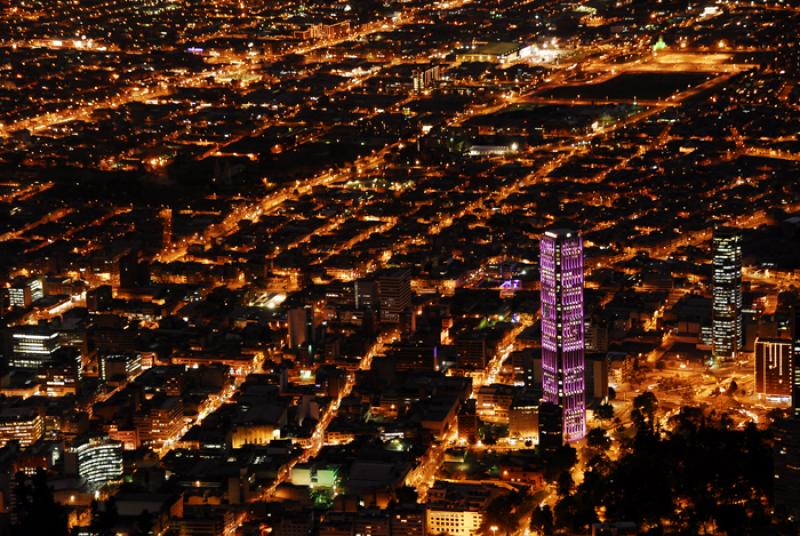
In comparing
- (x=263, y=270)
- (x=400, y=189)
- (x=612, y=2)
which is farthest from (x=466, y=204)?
(x=612, y=2)

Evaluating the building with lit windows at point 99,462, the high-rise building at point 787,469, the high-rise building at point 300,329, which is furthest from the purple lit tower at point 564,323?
the building with lit windows at point 99,462

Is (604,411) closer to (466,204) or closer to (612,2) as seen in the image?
(466,204)

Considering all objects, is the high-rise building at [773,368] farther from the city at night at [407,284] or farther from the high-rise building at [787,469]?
the high-rise building at [787,469]

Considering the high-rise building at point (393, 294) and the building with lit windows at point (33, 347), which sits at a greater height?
the building with lit windows at point (33, 347)

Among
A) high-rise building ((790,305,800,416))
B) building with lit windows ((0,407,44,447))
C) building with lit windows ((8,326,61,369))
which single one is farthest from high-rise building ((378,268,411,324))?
high-rise building ((790,305,800,416))

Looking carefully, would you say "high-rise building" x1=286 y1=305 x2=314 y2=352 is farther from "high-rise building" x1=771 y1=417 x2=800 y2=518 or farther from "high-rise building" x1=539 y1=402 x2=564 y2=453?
"high-rise building" x1=771 y1=417 x2=800 y2=518

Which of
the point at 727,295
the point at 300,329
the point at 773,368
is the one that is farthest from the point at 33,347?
the point at 773,368

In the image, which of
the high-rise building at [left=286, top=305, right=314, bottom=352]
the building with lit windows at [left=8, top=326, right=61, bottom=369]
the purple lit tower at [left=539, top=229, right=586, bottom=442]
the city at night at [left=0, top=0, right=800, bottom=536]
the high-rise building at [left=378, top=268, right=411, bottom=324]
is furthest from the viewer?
the high-rise building at [left=378, top=268, right=411, bottom=324]
